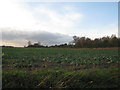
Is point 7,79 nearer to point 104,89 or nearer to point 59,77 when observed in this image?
point 59,77

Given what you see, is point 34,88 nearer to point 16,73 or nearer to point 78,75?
point 16,73

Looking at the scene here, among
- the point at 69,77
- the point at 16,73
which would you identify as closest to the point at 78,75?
the point at 69,77

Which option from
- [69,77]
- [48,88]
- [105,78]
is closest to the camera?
[48,88]

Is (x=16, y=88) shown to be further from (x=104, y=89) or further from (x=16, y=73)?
(x=104, y=89)

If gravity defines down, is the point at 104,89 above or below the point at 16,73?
below

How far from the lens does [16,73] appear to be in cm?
757

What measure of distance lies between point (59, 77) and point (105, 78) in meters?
1.92

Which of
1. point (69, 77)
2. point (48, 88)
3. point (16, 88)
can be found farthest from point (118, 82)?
point (16, 88)

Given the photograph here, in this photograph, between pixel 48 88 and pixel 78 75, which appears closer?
pixel 48 88

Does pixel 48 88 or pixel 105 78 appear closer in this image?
pixel 48 88

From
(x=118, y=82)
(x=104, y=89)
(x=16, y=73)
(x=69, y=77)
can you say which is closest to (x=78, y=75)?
(x=69, y=77)

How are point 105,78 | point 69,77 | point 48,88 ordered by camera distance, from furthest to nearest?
point 105,78
point 69,77
point 48,88

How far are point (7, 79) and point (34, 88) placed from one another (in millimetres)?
1065

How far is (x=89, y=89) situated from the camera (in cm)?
701
